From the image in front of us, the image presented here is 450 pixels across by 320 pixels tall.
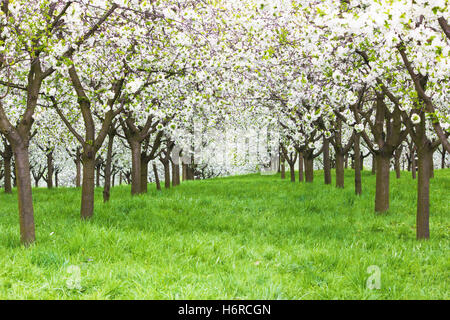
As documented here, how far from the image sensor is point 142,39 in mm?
7723

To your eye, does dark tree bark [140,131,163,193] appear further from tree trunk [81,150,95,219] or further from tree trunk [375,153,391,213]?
tree trunk [375,153,391,213]

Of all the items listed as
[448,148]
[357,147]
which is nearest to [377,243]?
[448,148]

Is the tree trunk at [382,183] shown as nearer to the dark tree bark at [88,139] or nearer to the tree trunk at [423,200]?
the tree trunk at [423,200]

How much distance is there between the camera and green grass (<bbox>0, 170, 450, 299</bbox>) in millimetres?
4270

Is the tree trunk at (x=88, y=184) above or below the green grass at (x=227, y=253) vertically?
above

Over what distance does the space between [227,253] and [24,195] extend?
3672mm

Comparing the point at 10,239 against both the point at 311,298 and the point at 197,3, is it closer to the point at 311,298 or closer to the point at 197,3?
the point at 311,298

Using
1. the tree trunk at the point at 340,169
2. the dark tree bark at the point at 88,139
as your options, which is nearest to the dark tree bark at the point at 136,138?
the dark tree bark at the point at 88,139

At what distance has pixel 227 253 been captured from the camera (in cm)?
588

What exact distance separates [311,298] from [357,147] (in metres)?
8.63

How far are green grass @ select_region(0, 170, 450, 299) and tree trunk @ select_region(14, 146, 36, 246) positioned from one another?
0.26m

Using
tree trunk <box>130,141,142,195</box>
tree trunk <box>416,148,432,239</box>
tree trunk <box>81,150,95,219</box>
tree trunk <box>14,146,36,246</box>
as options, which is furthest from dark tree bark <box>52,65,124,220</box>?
tree trunk <box>416,148,432,239</box>

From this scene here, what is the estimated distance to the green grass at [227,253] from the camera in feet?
14.0

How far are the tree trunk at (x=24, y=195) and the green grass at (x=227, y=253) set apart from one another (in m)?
0.26
